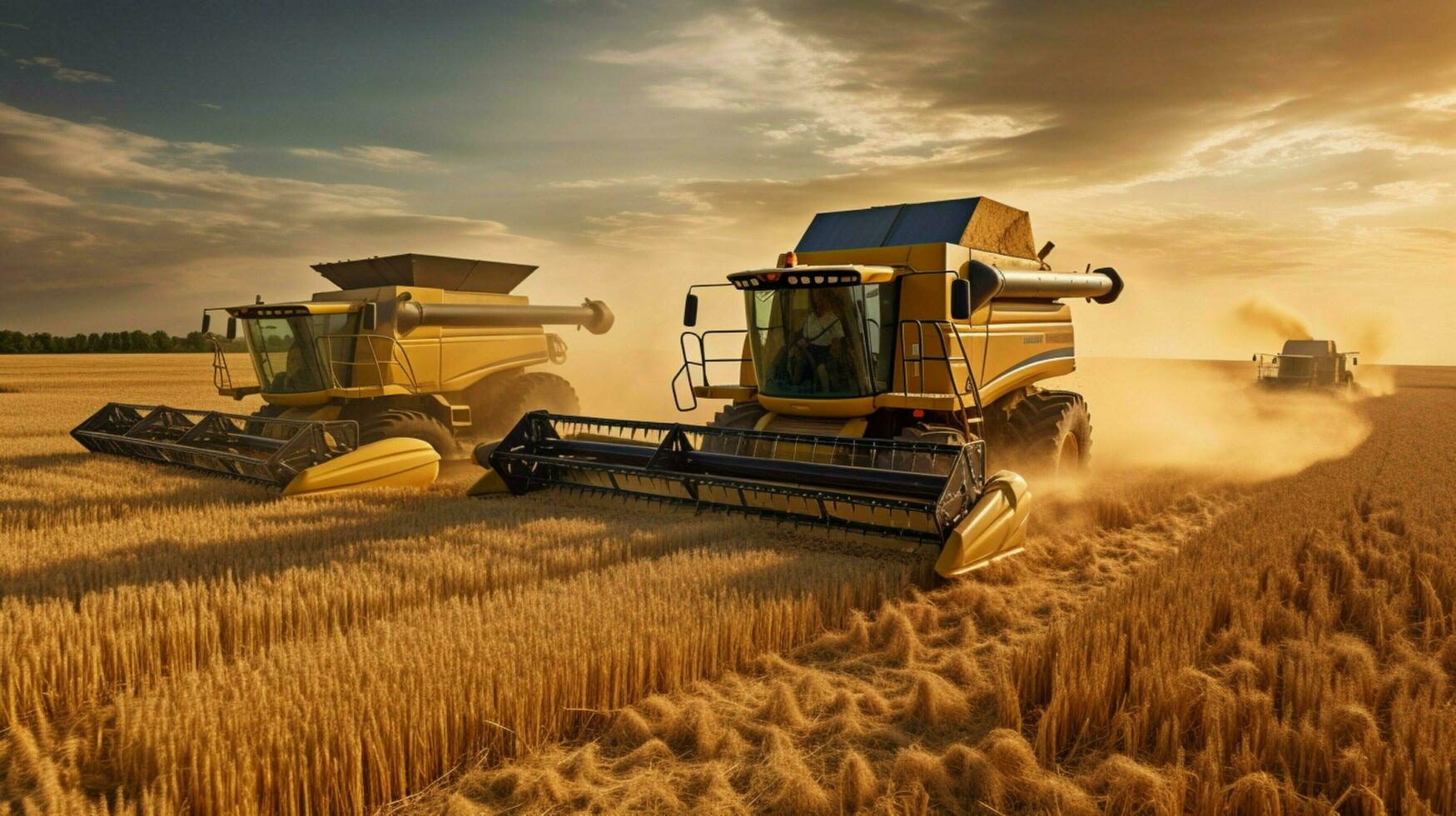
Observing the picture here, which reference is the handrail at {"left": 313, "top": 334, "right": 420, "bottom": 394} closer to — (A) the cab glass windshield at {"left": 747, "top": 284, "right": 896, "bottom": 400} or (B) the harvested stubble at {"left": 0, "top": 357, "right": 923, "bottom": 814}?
(B) the harvested stubble at {"left": 0, "top": 357, "right": 923, "bottom": 814}

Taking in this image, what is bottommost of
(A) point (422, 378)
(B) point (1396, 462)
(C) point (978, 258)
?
(B) point (1396, 462)

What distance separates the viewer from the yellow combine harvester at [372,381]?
8492 millimetres

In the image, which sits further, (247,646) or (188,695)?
(247,646)

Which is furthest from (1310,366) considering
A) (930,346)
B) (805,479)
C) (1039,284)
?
(805,479)

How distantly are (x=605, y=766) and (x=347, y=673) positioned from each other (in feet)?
3.39

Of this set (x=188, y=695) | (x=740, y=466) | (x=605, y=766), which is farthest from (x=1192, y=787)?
(x=740, y=466)

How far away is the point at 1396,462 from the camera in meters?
10.6

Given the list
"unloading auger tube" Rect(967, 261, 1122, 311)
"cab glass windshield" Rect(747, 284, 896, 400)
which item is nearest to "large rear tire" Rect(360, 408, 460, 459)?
"cab glass windshield" Rect(747, 284, 896, 400)

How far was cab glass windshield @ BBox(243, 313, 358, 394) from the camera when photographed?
1016cm

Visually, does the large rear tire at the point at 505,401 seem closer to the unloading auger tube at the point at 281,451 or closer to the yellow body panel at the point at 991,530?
the unloading auger tube at the point at 281,451

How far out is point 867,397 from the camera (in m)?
7.20

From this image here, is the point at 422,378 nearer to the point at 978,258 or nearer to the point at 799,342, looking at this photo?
the point at 799,342

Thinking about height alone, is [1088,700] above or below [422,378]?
below

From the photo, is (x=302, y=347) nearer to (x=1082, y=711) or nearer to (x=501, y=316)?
(x=501, y=316)
